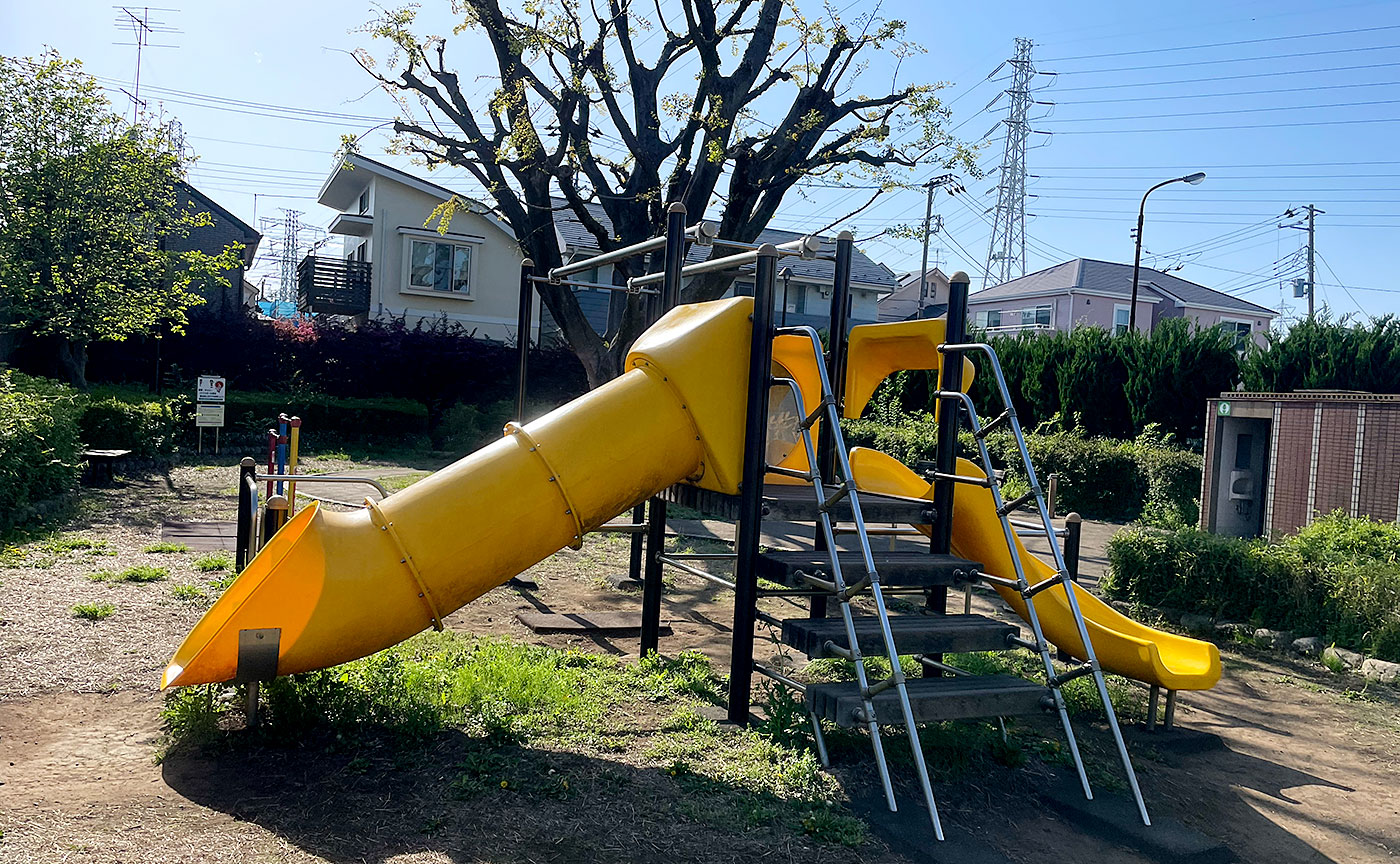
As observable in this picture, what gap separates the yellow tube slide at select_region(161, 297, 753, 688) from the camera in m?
4.46

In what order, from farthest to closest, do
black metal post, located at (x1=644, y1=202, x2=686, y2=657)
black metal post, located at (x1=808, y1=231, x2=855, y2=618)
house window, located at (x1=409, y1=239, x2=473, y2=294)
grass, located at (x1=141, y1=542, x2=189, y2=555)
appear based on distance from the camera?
1. house window, located at (x1=409, y1=239, x2=473, y2=294)
2. grass, located at (x1=141, y1=542, x2=189, y2=555)
3. black metal post, located at (x1=644, y1=202, x2=686, y2=657)
4. black metal post, located at (x1=808, y1=231, x2=855, y2=618)

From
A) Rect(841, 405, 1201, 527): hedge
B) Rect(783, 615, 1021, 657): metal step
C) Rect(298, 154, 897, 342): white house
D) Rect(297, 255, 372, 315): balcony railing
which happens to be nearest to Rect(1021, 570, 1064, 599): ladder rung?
Rect(783, 615, 1021, 657): metal step

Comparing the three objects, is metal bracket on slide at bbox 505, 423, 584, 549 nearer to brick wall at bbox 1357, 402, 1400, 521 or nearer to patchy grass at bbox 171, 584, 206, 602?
patchy grass at bbox 171, 584, 206, 602

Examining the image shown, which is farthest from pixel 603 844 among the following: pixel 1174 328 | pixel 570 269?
pixel 1174 328

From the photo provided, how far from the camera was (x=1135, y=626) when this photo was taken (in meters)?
6.68

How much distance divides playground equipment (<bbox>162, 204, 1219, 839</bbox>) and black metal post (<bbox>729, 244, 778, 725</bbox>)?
0.01 meters

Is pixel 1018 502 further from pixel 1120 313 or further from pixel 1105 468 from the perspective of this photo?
pixel 1120 313

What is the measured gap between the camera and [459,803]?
4039 mm

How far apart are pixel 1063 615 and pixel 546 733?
3.34m

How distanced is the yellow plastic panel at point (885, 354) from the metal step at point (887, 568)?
1.12 meters

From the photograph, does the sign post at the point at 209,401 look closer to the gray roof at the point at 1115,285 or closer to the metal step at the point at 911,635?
the metal step at the point at 911,635

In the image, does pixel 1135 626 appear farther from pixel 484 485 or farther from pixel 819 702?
pixel 484 485

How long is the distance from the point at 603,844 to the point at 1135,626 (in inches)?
174

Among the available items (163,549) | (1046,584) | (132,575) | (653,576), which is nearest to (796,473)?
(1046,584)
